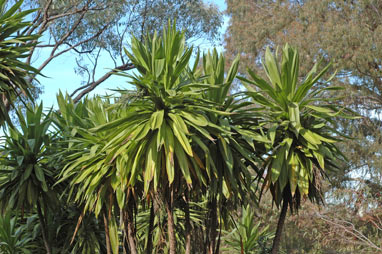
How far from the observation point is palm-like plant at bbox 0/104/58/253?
881 centimetres

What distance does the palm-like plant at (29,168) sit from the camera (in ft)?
Result: 28.9

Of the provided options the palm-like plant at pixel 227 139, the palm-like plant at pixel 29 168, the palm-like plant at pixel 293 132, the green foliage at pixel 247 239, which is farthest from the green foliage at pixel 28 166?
the green foliage at pixel 247 239

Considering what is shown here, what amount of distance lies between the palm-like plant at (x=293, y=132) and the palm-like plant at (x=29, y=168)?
3.92m

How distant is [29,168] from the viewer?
8852mm

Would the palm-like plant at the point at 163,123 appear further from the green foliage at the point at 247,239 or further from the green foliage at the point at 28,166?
the green foliage at the point at 247,239

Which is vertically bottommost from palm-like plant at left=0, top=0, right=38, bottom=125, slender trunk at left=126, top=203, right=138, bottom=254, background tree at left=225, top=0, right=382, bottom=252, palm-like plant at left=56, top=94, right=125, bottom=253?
slender trunk at left=126, top=203, right=138, bottom=254

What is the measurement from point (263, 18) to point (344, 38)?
5.93m

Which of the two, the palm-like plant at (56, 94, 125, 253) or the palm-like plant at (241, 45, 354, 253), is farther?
the palm-like plant at (56, 94, 125, 253)

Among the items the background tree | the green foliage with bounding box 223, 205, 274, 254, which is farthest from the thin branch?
the green foliage with bounding box 223, 205, 274, 254

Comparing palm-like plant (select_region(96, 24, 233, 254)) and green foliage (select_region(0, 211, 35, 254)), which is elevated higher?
palm-like plant (select_region(96, 24, 233, 254))

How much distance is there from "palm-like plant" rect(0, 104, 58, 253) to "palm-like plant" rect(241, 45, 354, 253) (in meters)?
3.92

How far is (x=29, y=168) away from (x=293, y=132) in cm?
459

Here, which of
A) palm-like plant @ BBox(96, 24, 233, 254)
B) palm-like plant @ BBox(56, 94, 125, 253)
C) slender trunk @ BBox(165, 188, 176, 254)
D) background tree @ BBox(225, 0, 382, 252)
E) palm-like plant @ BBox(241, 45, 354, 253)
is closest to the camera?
palm-like plant @ BBox(96, 24, 233, 254)

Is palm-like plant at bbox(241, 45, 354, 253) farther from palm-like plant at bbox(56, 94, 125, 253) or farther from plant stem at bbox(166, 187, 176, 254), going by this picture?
palm-like plant at bbox(56, 94, 125, 253)
